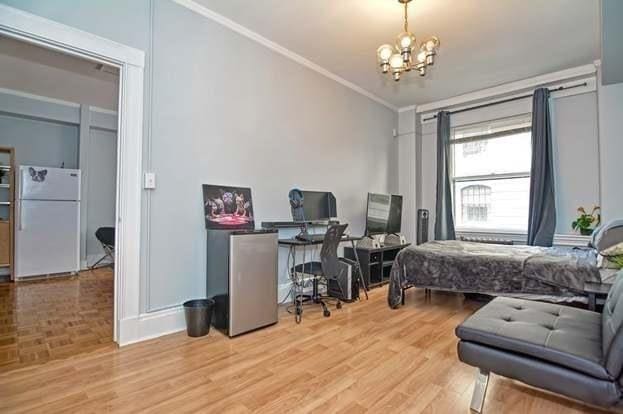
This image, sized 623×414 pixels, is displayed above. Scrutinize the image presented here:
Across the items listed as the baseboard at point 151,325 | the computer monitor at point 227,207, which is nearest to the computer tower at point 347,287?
the computer monitor at point 227,207

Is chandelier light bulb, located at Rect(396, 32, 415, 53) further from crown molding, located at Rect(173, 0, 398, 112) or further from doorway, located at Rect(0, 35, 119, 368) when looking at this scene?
doorway, located at Rect(0, 35, 119, 368)

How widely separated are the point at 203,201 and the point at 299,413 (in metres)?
1.96

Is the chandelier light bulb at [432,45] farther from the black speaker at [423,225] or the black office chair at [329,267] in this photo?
the black speaker at [423,225]

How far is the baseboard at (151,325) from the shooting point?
247cm

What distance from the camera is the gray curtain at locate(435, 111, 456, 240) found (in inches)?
209

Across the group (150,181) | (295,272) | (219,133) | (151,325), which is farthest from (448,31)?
(151,325)

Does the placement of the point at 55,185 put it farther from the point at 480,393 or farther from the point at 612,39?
the point at 612,39

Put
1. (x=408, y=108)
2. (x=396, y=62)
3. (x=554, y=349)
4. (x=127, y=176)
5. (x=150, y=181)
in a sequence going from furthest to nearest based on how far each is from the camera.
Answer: (x=408, y=108), (x=396, y=62), (x=150, y=181), (x=127, y=176), (x=554, y=349)

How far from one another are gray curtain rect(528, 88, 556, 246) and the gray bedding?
103 cm

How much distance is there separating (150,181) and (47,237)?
3.64m

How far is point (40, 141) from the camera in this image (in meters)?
5.29

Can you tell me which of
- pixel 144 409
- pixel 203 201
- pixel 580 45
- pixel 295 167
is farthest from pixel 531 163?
pixel 144 409

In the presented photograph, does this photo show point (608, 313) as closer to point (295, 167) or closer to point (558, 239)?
point (295, 167)

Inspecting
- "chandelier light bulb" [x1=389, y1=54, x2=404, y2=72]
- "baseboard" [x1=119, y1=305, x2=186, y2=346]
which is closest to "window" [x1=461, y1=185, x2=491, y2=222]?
"chandelier light bulb" [x1=389, y1=54, x2=404, y2=72]
